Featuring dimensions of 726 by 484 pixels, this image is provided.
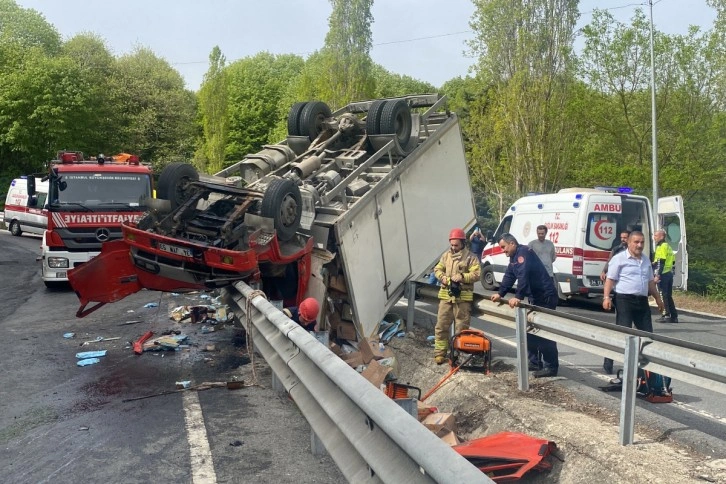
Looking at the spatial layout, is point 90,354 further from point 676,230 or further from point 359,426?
point 676,230

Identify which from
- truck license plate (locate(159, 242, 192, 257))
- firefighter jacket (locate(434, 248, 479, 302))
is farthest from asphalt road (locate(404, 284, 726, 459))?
truck license plate (locate(159, 242, 192, 257))

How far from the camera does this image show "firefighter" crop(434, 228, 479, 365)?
7891 mm

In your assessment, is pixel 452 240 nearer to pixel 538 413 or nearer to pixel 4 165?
pixel 538 413

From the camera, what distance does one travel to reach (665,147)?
76.9 ft

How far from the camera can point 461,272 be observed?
26.0ft

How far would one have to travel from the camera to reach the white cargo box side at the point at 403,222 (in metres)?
8.58

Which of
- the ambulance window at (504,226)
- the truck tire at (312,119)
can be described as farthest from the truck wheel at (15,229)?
the truck tire at (312,119)

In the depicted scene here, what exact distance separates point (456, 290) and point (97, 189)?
26.5 feet

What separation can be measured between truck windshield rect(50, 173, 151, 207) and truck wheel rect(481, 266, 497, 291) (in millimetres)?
8464

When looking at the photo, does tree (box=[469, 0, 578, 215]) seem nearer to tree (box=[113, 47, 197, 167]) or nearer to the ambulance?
the ambulance

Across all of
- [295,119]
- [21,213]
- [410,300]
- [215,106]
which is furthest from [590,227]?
[215,106]

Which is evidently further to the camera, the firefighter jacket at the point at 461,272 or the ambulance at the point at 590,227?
the ambulance at the point at 590,227

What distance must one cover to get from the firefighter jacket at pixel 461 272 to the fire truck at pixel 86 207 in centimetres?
699

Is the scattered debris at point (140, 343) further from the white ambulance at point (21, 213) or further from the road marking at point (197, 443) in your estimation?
the white ambulance at point (21, 213)
